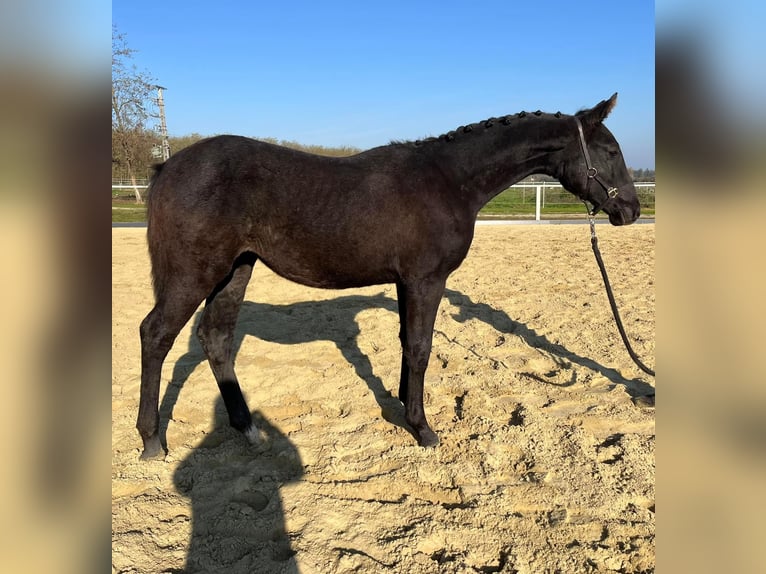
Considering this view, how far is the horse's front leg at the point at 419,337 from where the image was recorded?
3299 mm

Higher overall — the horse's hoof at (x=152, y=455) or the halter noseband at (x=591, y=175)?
the halter noseband at (x=591, y=175)

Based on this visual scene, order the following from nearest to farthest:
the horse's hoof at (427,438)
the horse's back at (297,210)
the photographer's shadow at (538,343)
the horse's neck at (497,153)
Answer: the horse's back at (297,210) < the horse's hoof at (427,438) < the horse's neck at (497,153) < the photographer's shadow at (538,343)

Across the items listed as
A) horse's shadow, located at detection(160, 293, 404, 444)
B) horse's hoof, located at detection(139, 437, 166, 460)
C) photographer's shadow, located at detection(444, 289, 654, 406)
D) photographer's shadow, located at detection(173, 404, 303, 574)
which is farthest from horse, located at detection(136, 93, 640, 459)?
photographer's shadow, located at detection(444, 289, 654, 406)

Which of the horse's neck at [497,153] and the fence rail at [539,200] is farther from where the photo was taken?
the fence rail at [539,200]

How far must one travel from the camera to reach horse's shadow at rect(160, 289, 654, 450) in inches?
159

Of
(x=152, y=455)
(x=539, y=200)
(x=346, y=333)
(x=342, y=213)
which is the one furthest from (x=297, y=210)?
(x=539, y=200)

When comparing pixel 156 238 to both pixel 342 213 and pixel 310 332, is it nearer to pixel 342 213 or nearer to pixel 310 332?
pixel 342 213

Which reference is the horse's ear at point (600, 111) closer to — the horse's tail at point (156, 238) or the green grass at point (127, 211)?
the horse's tail at point (156, 238)

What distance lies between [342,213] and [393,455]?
159cm

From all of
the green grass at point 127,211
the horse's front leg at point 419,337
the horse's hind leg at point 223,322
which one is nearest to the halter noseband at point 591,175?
the horse's front leg at point 419,337

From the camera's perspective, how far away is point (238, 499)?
106 inches

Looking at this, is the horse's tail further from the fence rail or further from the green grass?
the fence rail

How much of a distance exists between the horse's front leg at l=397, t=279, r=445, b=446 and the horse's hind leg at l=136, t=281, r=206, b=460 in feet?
4.49
